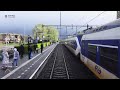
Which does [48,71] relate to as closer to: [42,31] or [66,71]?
[66,71]

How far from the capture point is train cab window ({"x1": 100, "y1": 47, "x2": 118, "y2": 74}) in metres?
7.17

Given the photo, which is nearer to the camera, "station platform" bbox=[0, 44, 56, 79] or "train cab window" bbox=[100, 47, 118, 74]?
"train cab window" bbox=[100, 47, 118, 74]

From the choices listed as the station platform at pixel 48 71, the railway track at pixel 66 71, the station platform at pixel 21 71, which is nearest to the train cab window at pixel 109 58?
the station platform at pixel 48 71

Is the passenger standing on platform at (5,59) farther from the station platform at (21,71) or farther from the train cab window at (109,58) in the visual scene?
the train cab window at (109,58)

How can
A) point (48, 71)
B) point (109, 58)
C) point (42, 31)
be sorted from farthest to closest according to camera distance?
point (42, 31) < point (48, 71) < point (109, 58)

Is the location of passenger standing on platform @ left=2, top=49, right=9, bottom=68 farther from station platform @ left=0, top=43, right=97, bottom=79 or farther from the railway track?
the railway track

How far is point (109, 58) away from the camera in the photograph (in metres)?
7.98

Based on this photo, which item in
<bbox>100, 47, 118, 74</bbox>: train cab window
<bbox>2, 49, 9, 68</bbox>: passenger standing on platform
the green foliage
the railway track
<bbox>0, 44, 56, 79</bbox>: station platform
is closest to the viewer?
<bbox>100, 47, 118, 74</bbox>: train cab window

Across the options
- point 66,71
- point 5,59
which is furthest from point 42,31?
point 5,59

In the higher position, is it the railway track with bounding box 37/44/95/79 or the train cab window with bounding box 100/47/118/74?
the train cab window with bounding box 100/47/118/74

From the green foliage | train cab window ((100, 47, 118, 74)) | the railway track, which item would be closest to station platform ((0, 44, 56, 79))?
the railway track
